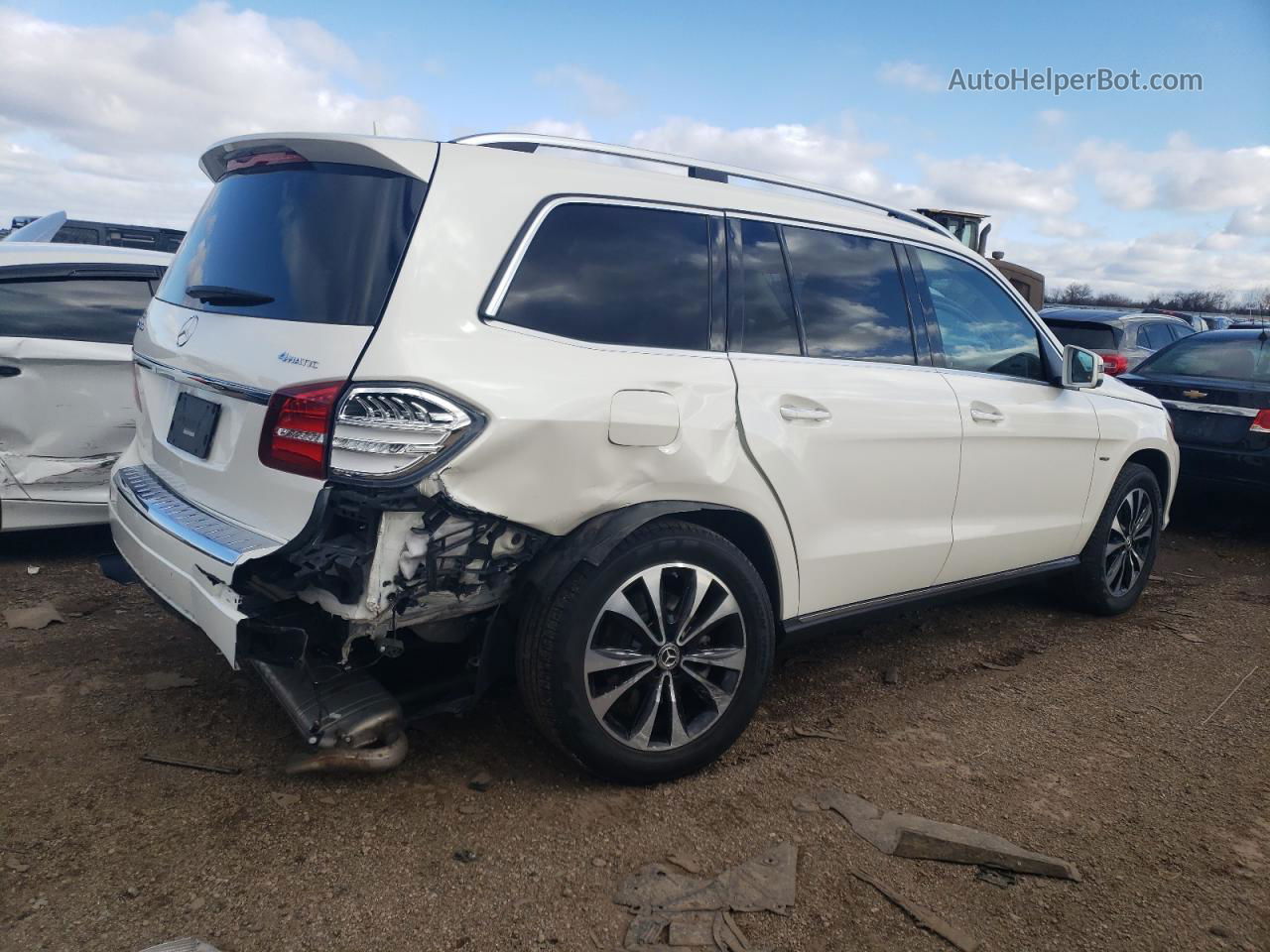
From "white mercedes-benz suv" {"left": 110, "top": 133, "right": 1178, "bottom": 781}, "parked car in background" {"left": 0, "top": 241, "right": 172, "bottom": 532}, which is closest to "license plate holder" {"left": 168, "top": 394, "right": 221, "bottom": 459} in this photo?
"white mercedes-benz suv" {"left": 110, "top": 133, "right": 1178, "bottom": 781}

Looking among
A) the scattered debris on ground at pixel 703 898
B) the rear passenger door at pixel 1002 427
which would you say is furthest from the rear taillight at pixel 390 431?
the rear passenger door at pixel 1002 427

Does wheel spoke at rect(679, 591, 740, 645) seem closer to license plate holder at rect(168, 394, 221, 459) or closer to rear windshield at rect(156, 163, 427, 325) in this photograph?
rear windshield at rect(156, 163, 427, 325)

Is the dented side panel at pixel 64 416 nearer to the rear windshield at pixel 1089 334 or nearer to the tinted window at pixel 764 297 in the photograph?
the tinted window at pixel 764 297

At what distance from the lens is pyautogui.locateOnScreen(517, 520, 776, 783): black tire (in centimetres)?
267

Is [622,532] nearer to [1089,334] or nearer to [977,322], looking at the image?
[977,322]

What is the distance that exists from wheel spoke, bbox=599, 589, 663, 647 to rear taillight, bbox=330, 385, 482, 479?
0.65 m

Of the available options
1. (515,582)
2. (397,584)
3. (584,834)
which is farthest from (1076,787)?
(397,584)

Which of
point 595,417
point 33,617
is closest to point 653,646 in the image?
point 595,417

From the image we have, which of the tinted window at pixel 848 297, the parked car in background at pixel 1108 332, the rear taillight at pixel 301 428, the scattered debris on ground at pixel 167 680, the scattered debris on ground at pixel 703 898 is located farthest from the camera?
the parked car in background at pixel 1108 332

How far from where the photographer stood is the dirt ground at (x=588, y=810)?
234 centimetres

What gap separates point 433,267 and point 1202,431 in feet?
20.3

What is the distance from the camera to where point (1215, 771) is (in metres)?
3.29

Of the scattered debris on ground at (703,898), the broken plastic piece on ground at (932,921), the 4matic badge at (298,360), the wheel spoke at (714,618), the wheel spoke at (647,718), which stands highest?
the 4matic badge at (298,360)

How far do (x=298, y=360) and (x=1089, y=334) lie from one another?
10.1 m
